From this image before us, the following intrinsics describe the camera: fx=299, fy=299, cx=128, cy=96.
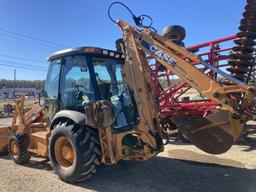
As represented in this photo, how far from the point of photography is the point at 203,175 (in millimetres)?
5742

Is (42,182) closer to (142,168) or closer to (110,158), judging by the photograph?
(110,158)

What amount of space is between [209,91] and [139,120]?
51.9 inches

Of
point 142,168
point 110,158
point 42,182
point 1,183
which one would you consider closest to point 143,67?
point 110,158

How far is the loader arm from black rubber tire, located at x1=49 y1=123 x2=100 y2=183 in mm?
997

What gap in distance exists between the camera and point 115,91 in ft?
19.0

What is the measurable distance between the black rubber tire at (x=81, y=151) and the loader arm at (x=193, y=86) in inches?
39.3

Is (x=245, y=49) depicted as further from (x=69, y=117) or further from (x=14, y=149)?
(x=14, y=149)

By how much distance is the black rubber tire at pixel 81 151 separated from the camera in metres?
5.15

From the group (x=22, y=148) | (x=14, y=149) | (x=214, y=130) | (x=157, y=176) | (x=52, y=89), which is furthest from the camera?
(x=14, y=149)

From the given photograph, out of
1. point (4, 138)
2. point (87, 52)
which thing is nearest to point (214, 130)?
point (87, 52)

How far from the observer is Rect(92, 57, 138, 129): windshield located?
5.59 m

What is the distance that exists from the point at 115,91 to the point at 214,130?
197cm

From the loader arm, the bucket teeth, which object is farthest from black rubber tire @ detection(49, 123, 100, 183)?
the bucket teeth

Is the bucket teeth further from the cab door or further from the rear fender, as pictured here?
the cab door
